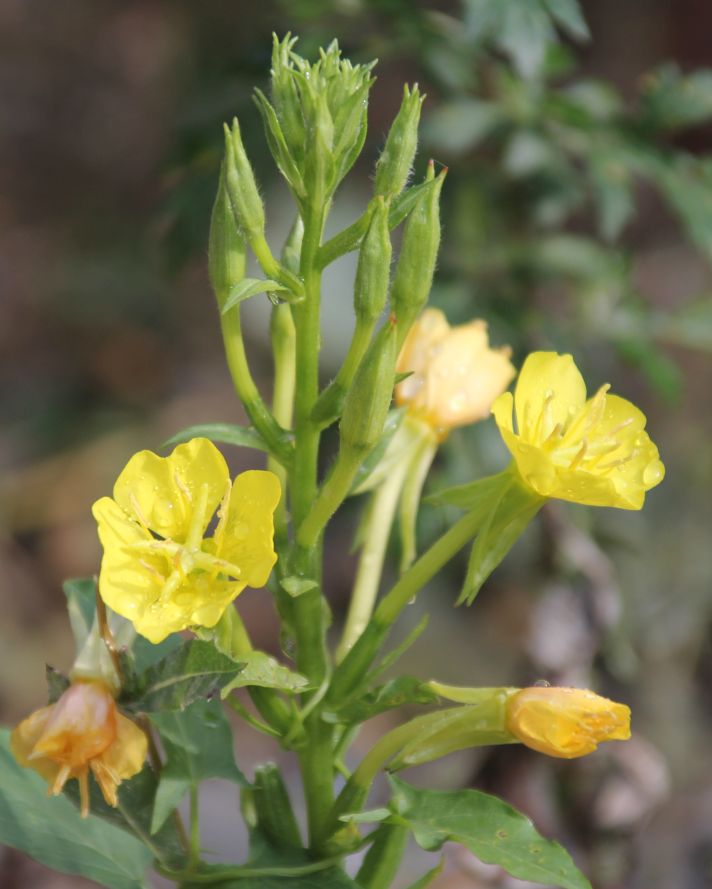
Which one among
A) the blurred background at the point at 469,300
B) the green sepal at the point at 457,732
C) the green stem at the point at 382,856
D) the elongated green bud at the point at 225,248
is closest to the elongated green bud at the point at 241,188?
the elongated green bud at the point at 225,248

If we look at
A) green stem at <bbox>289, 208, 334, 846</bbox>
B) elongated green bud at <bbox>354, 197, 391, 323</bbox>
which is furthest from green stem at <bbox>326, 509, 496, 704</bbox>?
elongated green bud at <bbox>354, 197, 391, 323</bbox>

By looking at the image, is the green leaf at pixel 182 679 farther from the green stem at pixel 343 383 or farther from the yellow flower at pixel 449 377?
the yellow flower at pixel 449 377

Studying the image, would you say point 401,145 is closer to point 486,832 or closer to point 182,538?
point 182,538

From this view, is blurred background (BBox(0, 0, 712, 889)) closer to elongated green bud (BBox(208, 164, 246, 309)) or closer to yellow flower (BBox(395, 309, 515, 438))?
yellow flower (BBox(395, 309, 515, 438))

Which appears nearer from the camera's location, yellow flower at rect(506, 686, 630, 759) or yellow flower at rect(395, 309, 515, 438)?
yellow flower at rect(506, 686, 630, 759)

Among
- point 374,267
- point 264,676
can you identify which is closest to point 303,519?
point 264,676

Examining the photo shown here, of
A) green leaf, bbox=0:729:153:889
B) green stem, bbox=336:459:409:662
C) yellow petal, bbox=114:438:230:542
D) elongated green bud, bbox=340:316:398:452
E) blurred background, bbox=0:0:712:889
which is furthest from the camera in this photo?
blurred background, bbox=0:0:712:889
